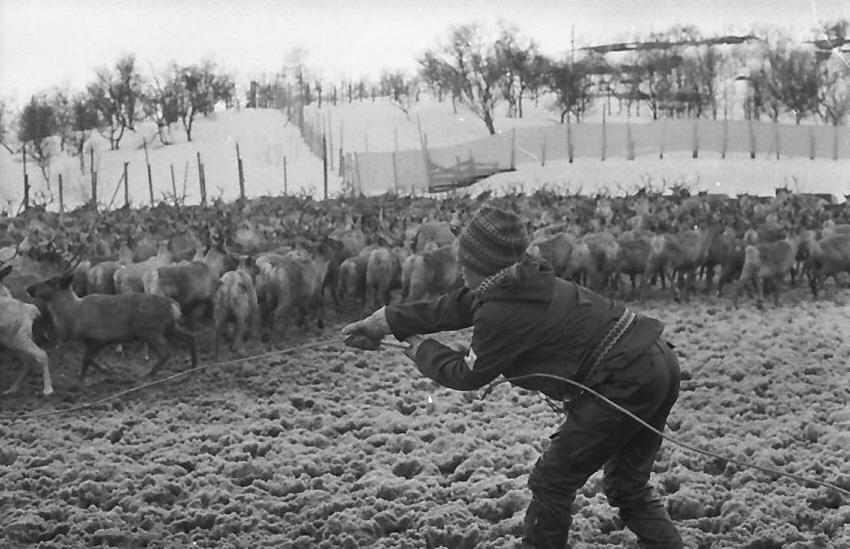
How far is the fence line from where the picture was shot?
7.71 meters

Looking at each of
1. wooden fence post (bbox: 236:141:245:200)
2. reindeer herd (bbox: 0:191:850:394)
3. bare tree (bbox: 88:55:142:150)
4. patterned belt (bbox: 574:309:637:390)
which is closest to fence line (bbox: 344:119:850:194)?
reindeer herd (bbox: 0:191:850:394)

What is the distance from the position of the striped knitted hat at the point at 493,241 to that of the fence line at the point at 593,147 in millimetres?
5275

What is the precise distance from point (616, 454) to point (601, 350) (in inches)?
17.4

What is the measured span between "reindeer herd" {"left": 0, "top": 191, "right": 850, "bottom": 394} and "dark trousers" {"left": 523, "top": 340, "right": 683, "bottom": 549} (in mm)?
4069

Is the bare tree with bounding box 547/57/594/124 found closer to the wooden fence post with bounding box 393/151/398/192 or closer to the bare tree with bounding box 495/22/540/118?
the bare tree with bounding box 495/22/540/118

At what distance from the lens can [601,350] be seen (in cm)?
271

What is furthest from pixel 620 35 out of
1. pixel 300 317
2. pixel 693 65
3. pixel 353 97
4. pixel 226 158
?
pixel 226 158

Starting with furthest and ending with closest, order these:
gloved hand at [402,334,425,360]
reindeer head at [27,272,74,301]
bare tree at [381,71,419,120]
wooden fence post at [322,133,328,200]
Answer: wooden fence post at [322,133,328,200]
bare tree at [381,71,419,120]
reindeer head at [27,272,74,301]
gloved hand at [402,334,425,360]

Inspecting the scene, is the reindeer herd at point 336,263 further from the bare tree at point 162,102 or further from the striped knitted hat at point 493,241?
the striped knitted hat at point 493,241

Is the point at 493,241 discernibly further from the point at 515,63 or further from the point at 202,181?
the point at 202,181

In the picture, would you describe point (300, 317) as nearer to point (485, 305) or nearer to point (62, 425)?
point (62, 425)

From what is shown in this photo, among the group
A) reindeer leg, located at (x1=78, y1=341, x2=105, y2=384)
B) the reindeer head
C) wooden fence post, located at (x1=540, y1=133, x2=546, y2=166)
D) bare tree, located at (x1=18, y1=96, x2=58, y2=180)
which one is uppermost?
bare tree, located at (x1=18, y1=96, x2=58, y2=180)

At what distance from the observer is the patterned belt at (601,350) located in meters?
2.71

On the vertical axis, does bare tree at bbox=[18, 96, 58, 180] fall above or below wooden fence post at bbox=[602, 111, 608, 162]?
above
